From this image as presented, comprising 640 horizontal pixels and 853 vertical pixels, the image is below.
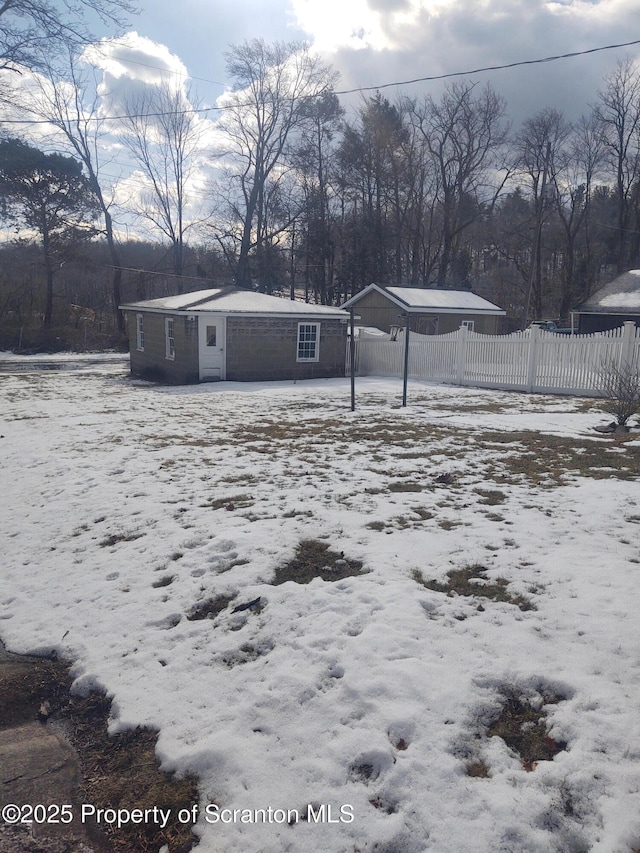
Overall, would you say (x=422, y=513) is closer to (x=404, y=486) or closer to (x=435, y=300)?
(x=404, y=486)

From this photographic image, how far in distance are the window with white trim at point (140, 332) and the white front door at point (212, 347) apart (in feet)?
15.1

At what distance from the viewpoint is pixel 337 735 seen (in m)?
2.68

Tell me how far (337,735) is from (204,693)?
0.78 m

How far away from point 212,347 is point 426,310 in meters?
11.9

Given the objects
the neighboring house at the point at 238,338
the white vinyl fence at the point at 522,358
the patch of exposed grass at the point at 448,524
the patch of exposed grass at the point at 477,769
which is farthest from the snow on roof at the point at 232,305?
the patch of exposed grass at the point at 477,769

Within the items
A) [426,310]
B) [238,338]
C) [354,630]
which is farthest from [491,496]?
[426,310]

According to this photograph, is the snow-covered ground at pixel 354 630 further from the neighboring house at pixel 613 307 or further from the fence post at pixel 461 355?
the neighboring house at pixel 613 307

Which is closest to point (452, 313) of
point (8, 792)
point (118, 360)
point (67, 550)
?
point (118, 360)

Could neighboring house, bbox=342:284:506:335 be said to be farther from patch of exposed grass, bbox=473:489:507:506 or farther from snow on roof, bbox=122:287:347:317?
patch of exposed grass, bbox=473:489:507:506

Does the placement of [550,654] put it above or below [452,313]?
below

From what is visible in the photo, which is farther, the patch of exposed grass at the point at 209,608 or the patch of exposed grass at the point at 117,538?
the patch of exposed grass at the point at 117,538

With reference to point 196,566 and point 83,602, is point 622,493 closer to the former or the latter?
point 196,566

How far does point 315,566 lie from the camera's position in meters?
4.30

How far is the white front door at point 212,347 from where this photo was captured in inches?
703
